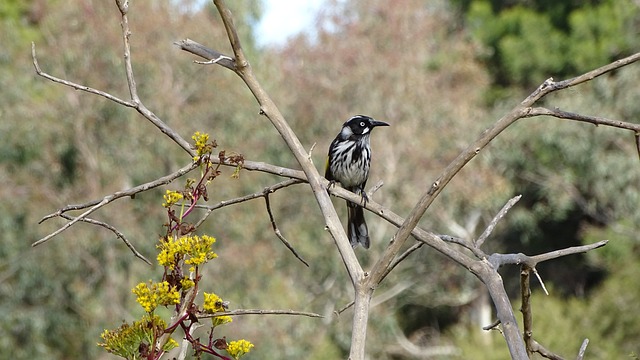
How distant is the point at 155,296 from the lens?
2277 mm

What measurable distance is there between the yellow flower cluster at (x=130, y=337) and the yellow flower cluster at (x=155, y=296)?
5 cm

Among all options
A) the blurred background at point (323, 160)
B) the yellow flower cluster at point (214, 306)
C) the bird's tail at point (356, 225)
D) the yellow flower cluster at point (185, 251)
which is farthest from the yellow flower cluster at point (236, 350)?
the blurred background at point (323, 160)

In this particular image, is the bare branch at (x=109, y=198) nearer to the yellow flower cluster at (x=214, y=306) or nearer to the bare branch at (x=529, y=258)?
the yellow flower cluster at (x=214, y=306)

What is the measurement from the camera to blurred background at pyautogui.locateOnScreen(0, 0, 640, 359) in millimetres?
19219

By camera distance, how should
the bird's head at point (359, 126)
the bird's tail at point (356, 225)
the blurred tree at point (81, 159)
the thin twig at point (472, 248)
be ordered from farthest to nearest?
the blurred tree at point (81, 159) → the bird's head at point (359, 126) → the bird's tail at point (356, 225) → the thin twig at point (472, 248)

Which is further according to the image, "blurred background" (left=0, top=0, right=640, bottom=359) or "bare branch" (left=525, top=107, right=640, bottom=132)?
"blurred background" (left=0, top=0, right=640, bottom=359)

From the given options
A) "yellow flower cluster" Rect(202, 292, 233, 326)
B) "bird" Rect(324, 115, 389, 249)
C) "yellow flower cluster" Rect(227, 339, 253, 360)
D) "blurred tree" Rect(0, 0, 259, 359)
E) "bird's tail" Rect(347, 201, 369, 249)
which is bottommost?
"yellow flower cluster" Rect(227, 339, 253, 360)

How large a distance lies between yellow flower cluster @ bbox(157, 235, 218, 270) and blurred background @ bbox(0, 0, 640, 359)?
15.2 metres

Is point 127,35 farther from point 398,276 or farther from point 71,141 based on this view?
point 398,276

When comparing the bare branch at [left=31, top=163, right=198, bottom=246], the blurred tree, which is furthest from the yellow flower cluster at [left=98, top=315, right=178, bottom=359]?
the blurred tree

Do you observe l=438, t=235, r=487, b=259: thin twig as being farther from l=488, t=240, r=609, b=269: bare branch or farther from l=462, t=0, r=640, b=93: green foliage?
l=462, t=0, r=640, b=93: green foliage

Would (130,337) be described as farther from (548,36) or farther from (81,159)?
(548,36)

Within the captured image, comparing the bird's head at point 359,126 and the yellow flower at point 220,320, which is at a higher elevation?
the bird's head at point 359,126

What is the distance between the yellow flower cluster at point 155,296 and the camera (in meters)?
2.26
